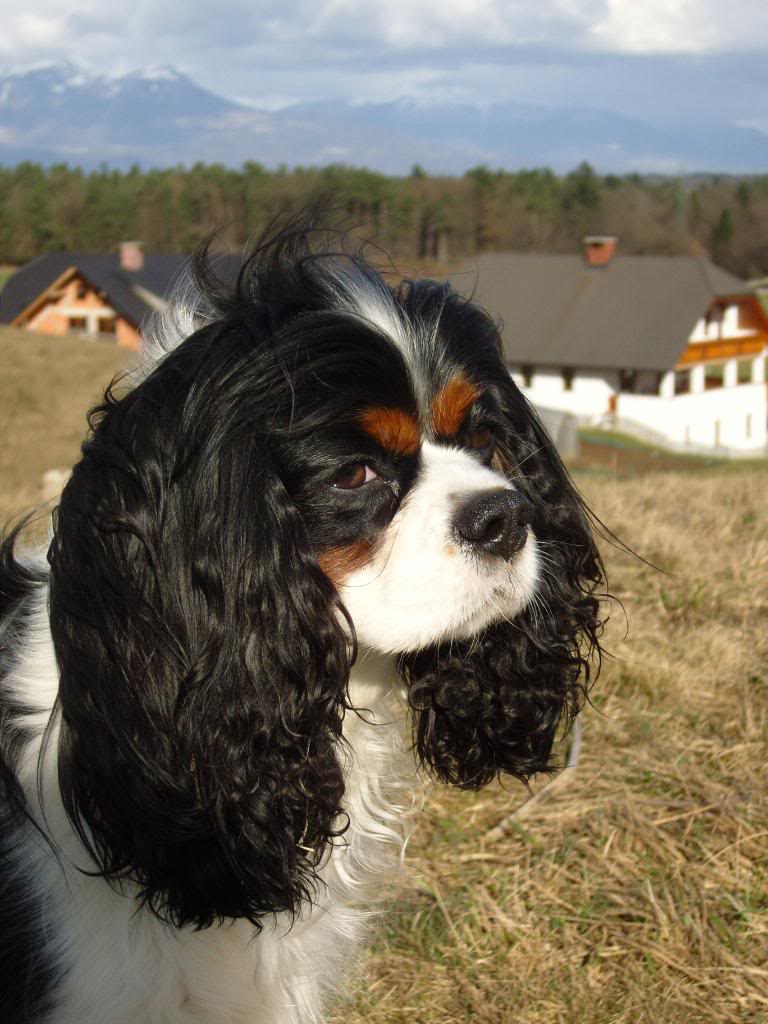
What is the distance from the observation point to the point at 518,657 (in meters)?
2.71

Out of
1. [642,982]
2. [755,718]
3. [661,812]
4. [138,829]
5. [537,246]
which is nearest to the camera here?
[138,829]

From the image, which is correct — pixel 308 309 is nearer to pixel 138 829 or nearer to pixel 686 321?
pixel 138 829

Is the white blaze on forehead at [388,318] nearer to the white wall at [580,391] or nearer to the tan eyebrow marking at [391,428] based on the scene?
the tan eyebrow marking at [391,428]

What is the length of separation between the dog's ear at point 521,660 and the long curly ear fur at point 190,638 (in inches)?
22.6

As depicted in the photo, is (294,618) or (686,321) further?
(686,321)

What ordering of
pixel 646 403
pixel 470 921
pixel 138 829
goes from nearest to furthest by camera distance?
pixel 138 829 < pixel 470 921 < pixel 646 403

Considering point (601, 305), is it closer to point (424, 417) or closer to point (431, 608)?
point (424, 417)

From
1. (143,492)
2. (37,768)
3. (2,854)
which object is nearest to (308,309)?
(143,492)

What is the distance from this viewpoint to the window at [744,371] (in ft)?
155

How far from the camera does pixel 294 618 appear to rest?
2084 mm

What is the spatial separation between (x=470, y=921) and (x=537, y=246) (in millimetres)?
77611

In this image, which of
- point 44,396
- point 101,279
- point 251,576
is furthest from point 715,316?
point 251,576

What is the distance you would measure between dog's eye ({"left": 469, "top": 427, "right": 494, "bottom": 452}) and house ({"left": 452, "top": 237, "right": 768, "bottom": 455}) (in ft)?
124

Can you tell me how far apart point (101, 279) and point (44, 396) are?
20633 millimetres
